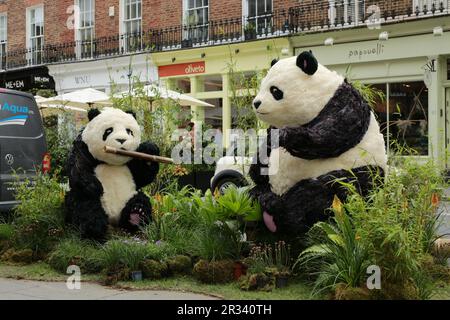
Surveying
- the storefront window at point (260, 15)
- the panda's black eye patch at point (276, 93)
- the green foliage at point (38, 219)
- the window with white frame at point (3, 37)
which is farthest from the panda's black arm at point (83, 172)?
the window with white frame at point (3, 37)

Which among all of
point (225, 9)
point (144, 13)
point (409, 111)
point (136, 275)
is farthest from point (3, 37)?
point (136, 275)

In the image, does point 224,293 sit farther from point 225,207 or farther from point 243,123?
point 243,123

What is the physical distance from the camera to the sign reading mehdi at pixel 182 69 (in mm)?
20322

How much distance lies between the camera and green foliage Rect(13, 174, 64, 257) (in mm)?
7184

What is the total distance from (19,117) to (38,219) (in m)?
2.21

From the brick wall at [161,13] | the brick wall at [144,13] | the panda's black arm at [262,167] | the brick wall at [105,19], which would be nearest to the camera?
the panda's black arm at [262,167]

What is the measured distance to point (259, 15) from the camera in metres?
19.0

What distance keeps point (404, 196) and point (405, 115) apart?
11.9 meters

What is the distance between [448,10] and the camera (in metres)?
15.5

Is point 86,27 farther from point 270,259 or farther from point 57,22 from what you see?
point 270,259

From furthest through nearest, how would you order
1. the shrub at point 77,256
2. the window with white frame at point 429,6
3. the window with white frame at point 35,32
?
the window with white frame at point 35,32
the window with white frame at point 429,6
the shrub at point 77,256

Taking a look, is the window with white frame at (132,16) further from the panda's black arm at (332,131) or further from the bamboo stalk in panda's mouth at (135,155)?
the panda's black arm at (332,131)

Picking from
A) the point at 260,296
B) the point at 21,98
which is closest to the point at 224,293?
the point at 260,296

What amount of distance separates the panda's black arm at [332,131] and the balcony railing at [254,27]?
32.9 feet
